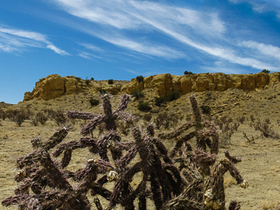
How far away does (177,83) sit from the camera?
161 ft

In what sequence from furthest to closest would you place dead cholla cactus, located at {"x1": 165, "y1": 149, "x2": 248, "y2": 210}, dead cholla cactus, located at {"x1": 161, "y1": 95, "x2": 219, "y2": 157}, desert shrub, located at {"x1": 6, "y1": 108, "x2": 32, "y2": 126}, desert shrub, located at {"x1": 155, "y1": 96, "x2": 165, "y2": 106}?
desert shrub, located at {"x1": 155, "y1": 96, "x2": 165, "y2": 106}
desert shrub, located at {"x1": 6, "y1": 108, "x2": 32, "y2": 126}
dead cholla cactus, located at {"x1": 161, "y1": 95, "x2": 219, "y2": 157}
dead cholla cactus, located at {"x1": 165, "y1": 149, "x2": 248, "y2": 210}

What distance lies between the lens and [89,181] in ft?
6.95

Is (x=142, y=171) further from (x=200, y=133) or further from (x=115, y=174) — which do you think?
(x=200, y=133)

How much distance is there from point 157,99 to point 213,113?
1087 cm

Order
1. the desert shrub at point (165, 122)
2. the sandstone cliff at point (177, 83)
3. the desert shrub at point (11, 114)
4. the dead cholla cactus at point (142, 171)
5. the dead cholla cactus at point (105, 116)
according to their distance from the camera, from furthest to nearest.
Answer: the sandstone cliff at point (177, 83)
the desert shrub at point (11, 114)
the desert shrub at point (165, 122)
the dead cholla cactus at point (105, 116)
the dead cholla cactus at point (142, 171)

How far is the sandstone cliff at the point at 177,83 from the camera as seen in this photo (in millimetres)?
47925

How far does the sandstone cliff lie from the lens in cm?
4792

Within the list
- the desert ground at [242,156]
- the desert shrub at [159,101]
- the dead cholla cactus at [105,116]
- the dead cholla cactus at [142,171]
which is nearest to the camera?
the dead cholla cactus at [142,171]

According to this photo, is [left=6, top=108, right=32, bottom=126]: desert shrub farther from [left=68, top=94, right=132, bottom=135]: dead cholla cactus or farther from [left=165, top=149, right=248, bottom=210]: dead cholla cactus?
[left=165, top=149, right=248, bottom=210]: dead cholla cactus

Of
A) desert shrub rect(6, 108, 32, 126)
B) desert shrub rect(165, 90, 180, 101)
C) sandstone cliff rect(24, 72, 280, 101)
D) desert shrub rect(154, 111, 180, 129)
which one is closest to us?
desert shrub rect(6, 108, 32, 126)

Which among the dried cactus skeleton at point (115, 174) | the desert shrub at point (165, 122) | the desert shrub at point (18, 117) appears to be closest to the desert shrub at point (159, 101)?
the desert shrub at point (165, 122)

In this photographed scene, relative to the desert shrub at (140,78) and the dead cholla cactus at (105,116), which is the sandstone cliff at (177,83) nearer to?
the desert shrub at (140,78)

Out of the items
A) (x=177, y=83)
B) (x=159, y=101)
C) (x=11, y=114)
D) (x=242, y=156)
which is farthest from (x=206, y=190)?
(x=177, y=83)

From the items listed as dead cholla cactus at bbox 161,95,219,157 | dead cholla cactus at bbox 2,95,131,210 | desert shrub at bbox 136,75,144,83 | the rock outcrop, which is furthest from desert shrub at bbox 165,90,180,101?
dead cholla cactus at bbox 2,95,131,210
